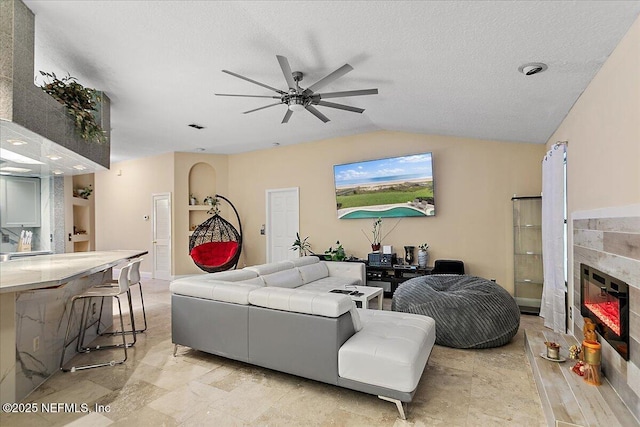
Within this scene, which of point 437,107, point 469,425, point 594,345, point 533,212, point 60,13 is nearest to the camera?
point 469,425

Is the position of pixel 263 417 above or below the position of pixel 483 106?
below

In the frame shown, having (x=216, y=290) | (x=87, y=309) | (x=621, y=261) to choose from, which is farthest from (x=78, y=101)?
(x=621, y=261)

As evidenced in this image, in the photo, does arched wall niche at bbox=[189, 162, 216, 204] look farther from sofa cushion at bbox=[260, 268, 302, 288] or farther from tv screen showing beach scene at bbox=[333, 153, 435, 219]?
sofa cushion at bbox=[260, 268, 302, 288]

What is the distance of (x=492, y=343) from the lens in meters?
3.37

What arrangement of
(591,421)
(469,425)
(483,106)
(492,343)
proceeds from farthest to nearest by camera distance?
(483,106) < (492,343) < (469,425) < (591,421)

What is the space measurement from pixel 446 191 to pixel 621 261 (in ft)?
11.5

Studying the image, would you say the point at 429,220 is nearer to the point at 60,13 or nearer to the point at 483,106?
the point at 483,106

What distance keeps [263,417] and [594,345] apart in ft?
7.48

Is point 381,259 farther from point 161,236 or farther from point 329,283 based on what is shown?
point 161,236

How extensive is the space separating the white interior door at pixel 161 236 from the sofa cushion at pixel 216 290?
492cm

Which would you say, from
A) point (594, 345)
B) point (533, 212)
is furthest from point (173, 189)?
point (594, 345)

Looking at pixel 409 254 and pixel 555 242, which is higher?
pixel 555 242

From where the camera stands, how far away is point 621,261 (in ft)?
7.10

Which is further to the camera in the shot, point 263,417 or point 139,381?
point 139,381
